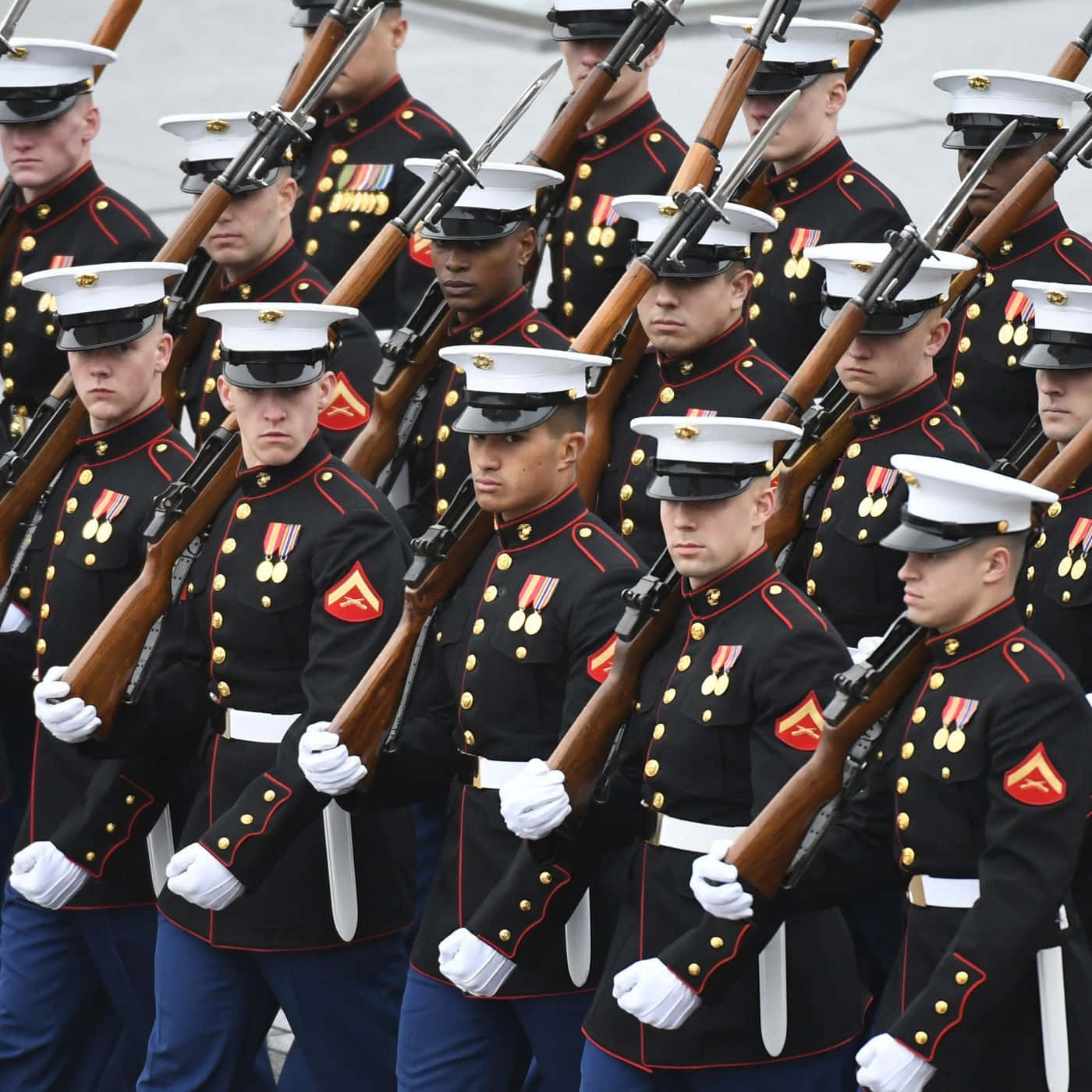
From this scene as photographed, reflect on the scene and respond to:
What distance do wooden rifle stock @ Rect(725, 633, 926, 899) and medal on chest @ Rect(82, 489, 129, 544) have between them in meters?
2.11

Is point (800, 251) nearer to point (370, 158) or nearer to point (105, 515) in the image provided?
point (370, 158)

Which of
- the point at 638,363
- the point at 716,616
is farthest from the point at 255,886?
the point at 638,363

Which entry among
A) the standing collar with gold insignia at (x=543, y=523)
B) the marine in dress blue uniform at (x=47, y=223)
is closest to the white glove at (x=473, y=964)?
the standing collar with gold insignia at (x=543, y=523)

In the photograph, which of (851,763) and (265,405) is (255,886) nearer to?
Answer: (265,405)

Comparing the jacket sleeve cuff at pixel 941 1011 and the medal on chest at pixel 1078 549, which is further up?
the medal on chest at pixel 1078 549

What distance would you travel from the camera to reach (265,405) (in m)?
6.23

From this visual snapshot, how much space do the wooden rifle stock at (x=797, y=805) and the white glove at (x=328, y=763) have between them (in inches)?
39.8

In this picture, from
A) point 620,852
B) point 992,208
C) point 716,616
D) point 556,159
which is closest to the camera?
point 716,616

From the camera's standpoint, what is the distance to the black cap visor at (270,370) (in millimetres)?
6184

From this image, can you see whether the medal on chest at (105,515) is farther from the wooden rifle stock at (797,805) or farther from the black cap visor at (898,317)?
the wooden rifle stock at (797,805)

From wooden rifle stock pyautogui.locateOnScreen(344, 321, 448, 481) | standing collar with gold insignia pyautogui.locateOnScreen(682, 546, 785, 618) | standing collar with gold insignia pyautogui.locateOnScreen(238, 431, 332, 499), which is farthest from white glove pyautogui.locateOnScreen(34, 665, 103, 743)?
standing collar with gold insignia pyautogui.locateOnScreen(682, 546, 785, 618)

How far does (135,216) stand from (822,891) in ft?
11.6

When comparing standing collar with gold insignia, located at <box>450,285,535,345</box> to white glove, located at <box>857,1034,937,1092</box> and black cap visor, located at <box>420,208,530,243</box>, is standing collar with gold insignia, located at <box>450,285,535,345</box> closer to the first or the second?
black cap visor, located at <box>420,208,530,243</box>

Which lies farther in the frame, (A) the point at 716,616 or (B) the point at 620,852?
(B) the point at 620,852
